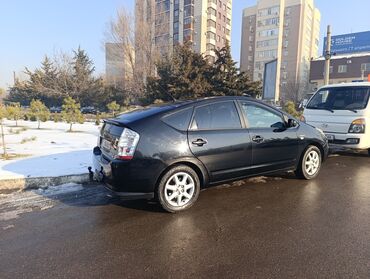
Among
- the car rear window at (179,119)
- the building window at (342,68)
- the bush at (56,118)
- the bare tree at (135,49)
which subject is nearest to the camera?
the car rear window at (179,119)

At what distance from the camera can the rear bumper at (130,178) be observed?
3927 millimetres

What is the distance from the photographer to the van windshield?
762cm

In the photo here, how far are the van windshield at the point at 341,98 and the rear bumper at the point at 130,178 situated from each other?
19.2ft

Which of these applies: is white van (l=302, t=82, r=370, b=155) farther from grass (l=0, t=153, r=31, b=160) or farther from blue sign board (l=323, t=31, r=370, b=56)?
blue sign board (l=323, t=31, r=370, b=56)

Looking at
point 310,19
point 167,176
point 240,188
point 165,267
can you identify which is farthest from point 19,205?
point 310,19

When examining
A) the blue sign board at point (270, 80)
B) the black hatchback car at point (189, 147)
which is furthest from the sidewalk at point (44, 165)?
the blue sign board at point (270, 80)

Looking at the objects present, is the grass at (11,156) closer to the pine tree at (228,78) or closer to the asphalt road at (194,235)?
the asphalt road at (194,235)

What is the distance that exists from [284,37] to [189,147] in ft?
272

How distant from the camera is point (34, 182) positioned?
529 centimetres

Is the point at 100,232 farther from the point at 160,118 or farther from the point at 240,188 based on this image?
the point at 240,188

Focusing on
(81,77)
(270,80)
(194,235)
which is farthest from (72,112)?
(81,77)

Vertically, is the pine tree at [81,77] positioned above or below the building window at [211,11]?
below

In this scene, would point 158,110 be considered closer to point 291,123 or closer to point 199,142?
point 199,142

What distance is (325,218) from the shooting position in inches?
157
